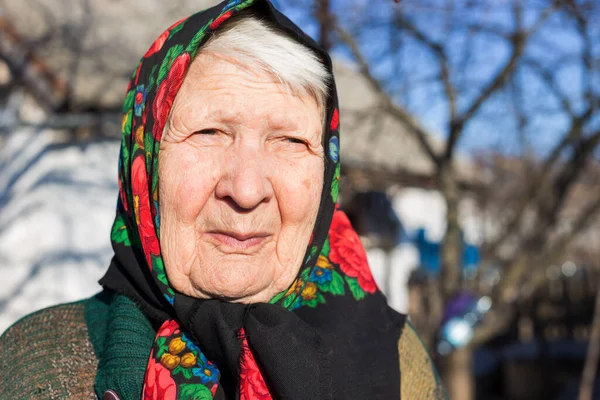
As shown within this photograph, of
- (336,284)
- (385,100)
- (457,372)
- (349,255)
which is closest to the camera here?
(336,284)

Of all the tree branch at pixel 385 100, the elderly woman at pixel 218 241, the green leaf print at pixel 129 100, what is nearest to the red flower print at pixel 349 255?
the elderly woman at pixel 218 241

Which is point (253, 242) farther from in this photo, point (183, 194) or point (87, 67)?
point (87, 67)

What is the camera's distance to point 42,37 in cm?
537

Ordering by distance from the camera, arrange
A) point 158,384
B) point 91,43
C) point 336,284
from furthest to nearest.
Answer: point 91,43 < point 336,284 < point 158,384

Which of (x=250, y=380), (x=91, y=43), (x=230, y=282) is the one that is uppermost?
(x=91, y=43)

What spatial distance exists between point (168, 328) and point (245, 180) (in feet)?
1.35

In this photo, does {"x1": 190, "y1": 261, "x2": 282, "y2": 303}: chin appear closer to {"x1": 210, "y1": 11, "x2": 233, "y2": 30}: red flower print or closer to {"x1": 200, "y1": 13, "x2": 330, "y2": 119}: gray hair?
{"x1": 200, "y1": 13, "x2": 330, "y2": 119}: gray hair

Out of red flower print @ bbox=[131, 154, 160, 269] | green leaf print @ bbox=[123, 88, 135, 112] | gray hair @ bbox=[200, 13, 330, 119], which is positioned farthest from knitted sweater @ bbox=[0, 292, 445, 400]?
gray hair @ bbox=[200, 13, 330, 119]

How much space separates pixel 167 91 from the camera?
1490 mm

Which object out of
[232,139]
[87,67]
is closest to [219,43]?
[232,139]

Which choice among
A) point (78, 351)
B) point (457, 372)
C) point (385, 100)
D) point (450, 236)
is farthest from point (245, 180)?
point (457, 372)

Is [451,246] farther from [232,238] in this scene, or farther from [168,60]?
[168,60]

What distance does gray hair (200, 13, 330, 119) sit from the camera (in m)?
1.52

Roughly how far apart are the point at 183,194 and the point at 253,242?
210 millimetres
